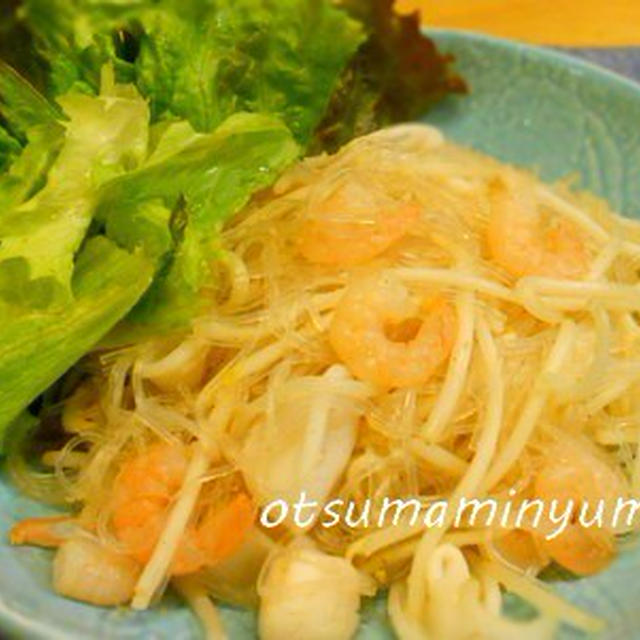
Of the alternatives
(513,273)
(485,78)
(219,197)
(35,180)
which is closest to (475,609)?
(513,273)

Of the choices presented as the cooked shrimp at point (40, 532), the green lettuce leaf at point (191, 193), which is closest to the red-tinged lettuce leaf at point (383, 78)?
the green lettuce leaf at point (191, 193)

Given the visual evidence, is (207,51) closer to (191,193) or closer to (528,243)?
(191,193)

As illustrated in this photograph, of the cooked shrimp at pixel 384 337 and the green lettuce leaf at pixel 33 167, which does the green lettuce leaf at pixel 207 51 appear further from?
the cooked shrimp at pixel 384 337

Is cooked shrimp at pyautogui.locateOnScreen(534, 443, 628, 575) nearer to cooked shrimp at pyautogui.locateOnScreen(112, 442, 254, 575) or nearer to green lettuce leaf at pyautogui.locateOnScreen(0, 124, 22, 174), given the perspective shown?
cooked shrimp at pyautogui.locateOnScreen(112, 442, 254, 575)

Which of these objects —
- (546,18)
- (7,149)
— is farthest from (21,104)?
(546,18)

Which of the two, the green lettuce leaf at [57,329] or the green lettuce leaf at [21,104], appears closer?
the green lettuce leaf at [57,329]

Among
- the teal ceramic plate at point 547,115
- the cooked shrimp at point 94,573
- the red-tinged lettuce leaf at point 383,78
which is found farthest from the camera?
the teal ceramic plate at point 547,115
